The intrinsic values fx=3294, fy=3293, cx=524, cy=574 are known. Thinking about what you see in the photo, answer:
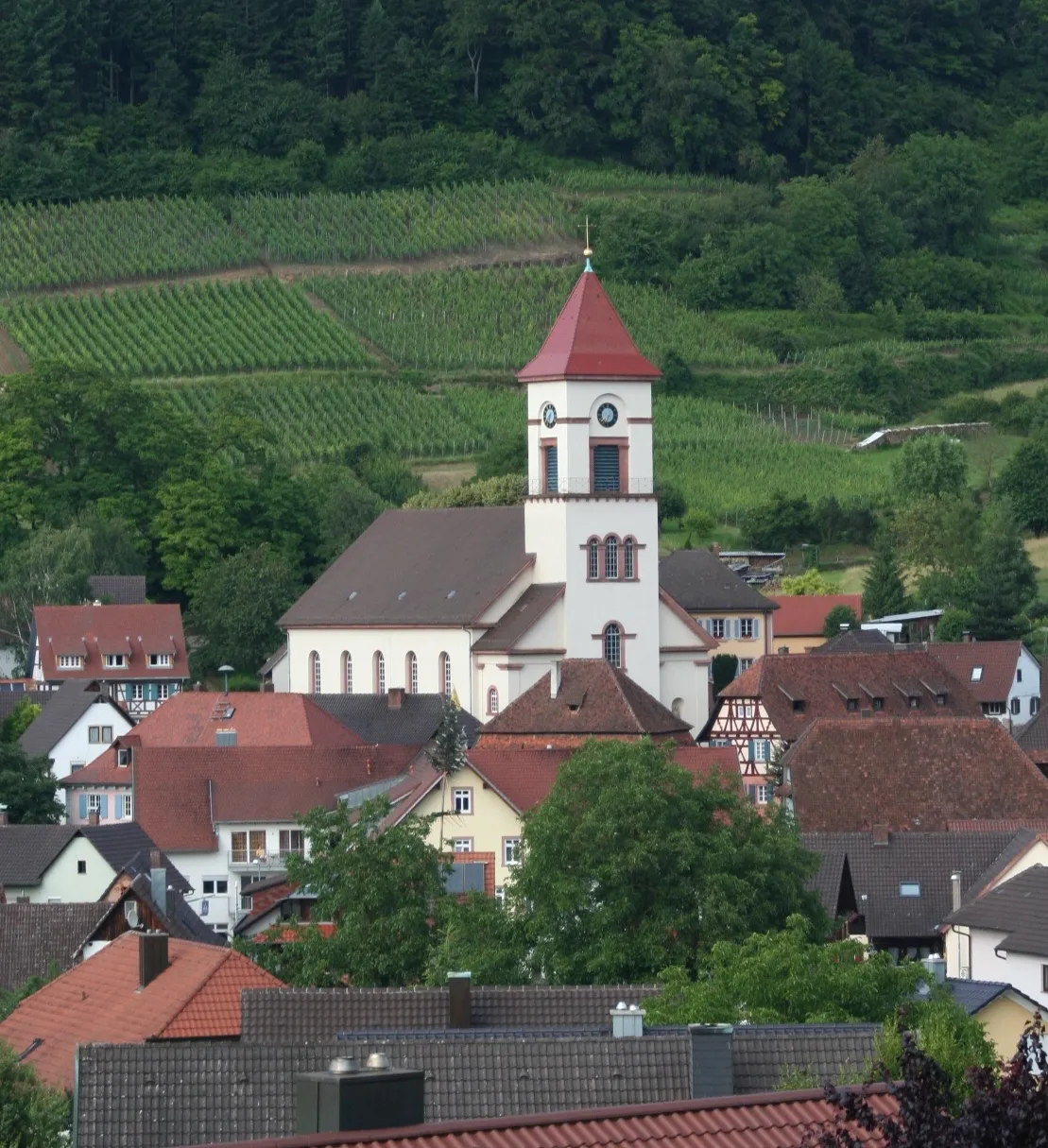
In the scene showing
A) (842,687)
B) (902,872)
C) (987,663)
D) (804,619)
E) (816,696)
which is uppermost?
(804,619)

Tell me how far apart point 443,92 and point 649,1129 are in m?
148

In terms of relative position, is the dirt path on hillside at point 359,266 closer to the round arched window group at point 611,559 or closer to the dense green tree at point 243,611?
the dense green tree at point 243,611

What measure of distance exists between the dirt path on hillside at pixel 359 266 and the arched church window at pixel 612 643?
5464cm

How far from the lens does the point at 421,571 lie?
246 feet

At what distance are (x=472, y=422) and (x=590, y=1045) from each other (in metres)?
87.6

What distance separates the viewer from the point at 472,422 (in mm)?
107750

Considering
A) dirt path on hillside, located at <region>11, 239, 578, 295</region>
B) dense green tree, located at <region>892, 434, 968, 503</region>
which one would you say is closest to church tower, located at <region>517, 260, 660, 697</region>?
dense green tree, located at <region>892, 434, 968, 503</region>

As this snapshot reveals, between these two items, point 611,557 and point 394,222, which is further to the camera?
point 394,222

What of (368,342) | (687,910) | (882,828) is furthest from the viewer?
(368,342)

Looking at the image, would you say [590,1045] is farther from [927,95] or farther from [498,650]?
[927,95]

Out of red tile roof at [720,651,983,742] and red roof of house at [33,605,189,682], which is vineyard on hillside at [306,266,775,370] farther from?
red tile roof at [720,651,983,742]

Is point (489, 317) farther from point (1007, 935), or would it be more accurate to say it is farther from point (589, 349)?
point (1007, 935)

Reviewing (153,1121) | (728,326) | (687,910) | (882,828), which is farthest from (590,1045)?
(728,326)

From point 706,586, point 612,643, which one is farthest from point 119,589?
point 612,643
